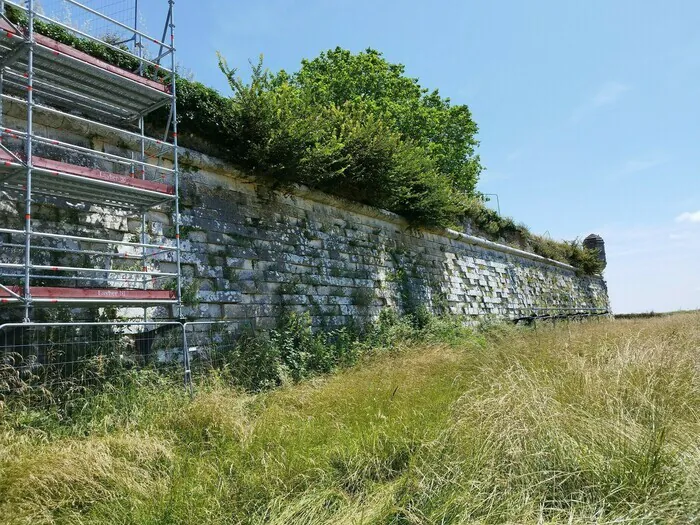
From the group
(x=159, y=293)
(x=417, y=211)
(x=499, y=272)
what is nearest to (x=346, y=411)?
(x=159, y=293)

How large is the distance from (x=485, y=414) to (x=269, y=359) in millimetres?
3291

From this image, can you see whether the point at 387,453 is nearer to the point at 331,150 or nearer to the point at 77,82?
the point at 77,82

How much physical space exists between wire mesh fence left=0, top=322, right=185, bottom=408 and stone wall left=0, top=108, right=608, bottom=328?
294mm

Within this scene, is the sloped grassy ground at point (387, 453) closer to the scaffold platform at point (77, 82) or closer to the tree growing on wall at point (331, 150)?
the scaffold platform at point (77, 82)

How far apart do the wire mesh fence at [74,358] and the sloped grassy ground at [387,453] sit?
0.25 meters

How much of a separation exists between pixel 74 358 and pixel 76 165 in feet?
6.10

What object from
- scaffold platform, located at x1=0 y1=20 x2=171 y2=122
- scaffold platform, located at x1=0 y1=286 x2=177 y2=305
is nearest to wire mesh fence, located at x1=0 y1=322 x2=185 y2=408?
scaffold platform, located at x1=0 y1=286 x2=177 y2=305

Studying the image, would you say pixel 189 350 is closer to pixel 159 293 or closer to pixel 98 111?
pixel 159 293

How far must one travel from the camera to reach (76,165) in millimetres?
5094

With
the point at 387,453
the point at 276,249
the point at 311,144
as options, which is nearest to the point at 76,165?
the point at 276,249

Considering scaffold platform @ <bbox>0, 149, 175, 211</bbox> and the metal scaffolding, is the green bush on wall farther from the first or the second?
scaffold platform @ <bbox>0, 149, 175, 211</bbox>

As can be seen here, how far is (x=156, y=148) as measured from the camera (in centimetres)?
613

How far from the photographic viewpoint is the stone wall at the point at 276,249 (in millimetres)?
5480

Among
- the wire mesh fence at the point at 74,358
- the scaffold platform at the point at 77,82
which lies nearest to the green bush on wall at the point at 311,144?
the scaffold platform at the point at 77,82
